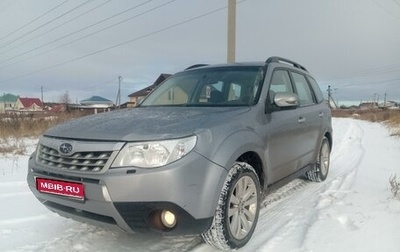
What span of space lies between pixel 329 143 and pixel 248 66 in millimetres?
2553

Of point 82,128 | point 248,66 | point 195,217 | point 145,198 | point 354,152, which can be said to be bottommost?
point 354,152

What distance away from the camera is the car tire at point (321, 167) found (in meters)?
5.18

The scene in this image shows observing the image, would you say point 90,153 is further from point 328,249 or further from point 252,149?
point 328,249

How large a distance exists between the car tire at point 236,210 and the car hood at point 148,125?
0.46 meters

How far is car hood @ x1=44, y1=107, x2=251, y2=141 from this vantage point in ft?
8.16

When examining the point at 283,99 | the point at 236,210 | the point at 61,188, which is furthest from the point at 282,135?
the point at 61,188

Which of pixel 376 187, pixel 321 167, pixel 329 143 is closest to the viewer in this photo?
pixel 376 187

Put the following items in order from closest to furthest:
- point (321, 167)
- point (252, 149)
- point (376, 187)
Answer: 1. point (252, 149)
2. point (376, 187)
3. point (321, 167)

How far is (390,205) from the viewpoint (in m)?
3.90

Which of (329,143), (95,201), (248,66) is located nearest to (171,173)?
(95,201)

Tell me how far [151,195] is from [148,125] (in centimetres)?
57

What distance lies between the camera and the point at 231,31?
1008 centimetres

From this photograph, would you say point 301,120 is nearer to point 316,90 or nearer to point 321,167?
point 321,167

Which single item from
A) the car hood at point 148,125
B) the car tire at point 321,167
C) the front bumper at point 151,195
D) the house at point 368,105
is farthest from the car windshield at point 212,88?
the house at point 368,105
